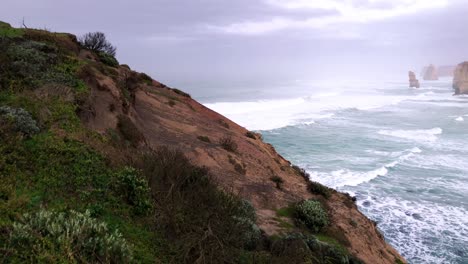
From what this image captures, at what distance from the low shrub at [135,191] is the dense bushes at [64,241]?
154 cm

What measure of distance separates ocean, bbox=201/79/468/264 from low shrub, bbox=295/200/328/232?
24.3 ft

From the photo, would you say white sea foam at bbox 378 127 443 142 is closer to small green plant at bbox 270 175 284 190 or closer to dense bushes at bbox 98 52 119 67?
small green plant at bbox 270 175 284 190

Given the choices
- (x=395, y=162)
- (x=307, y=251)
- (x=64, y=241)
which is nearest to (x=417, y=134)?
(x=395, y=162)

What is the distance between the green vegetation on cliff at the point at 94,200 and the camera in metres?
6.22

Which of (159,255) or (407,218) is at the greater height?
(159,255)

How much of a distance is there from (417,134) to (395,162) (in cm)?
1670

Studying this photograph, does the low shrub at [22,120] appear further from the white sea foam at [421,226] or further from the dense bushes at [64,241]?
the white sea foam at [421,226]

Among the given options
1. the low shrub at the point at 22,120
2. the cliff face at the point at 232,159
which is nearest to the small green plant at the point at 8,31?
the cliff face at the point at 232,159

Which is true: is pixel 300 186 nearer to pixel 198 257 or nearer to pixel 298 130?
pixel 198 257

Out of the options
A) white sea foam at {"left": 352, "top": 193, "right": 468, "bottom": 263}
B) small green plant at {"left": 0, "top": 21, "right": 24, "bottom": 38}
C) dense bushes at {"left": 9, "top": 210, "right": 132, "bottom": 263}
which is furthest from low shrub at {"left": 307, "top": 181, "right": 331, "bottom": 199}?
small green plant at {"left": 0, "top": 21, "right": 24, "bottom": 38}

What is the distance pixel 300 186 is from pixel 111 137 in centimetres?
952

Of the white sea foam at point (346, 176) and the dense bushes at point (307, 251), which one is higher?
the dense bushes at point (307, 251)

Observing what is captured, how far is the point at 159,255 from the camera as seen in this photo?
7.20 meters

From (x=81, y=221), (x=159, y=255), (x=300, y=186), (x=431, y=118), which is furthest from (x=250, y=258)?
(x=431, y=118)
